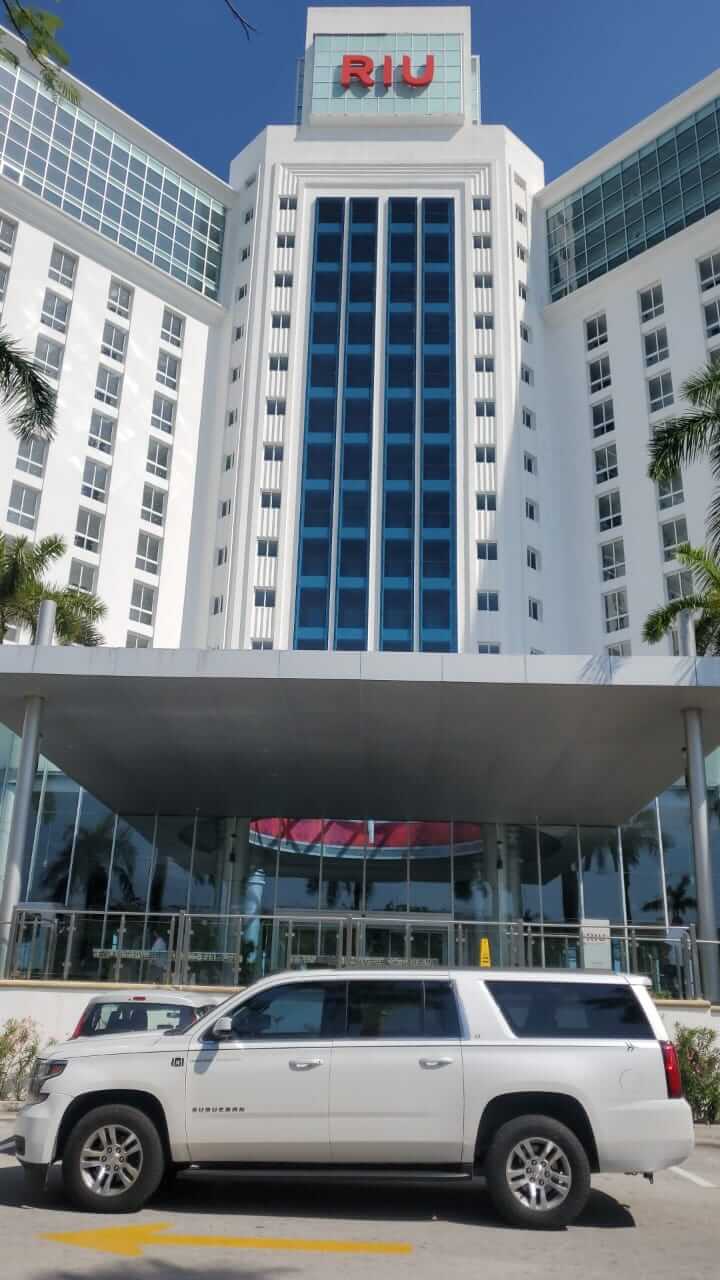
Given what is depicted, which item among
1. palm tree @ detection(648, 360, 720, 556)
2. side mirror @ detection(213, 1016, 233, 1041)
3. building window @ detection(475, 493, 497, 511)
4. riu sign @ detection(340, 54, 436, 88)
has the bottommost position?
side mirror @ detection(213, 1016, 233, 1041)

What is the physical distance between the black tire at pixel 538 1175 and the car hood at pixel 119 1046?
2.46 m

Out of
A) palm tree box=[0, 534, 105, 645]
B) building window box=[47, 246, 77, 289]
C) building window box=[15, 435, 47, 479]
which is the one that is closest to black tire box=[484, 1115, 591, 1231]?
palm tree box=[0, 534, 105, 645]

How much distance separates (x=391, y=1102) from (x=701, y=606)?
23.1 metres

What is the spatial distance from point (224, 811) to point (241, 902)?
252 cm

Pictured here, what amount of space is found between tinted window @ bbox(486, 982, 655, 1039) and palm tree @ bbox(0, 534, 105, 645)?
86.2ft

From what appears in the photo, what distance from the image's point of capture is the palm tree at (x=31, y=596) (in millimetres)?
32250

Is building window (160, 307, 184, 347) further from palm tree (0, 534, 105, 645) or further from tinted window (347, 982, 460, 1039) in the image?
tinted window (347, 982, 460, 1039)

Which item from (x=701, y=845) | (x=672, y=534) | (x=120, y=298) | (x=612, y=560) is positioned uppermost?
(x=120, y=298)

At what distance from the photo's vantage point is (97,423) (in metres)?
55.0

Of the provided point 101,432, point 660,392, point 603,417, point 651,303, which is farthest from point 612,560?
point 101,432

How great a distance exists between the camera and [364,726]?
62.6ft

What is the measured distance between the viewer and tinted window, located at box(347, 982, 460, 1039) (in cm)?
A: 798

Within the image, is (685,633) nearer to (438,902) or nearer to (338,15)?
(438,902)

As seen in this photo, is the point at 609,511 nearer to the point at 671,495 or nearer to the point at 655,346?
the point at 671,495
